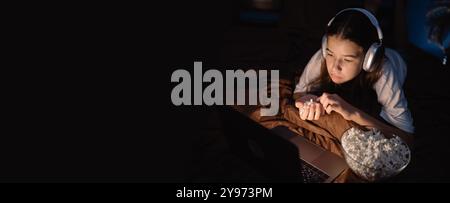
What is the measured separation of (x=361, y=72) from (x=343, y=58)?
0.55 ft

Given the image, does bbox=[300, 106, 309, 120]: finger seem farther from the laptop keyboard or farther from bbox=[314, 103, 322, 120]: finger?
the laptop keyboard

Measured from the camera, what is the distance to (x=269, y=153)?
96 cm

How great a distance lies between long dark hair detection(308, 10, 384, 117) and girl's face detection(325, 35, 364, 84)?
2 cm

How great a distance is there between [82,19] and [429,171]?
2199 millimetres

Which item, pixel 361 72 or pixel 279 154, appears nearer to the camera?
pixel 279 154

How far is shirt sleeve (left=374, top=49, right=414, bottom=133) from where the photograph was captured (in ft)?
4.00

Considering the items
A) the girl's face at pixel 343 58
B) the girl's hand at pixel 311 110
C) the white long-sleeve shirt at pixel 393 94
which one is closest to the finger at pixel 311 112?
the girl's hand at pixel 311 110

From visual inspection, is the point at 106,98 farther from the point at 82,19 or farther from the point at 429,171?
the point at 429,171

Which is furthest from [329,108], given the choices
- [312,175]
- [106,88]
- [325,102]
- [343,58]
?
[106,88]

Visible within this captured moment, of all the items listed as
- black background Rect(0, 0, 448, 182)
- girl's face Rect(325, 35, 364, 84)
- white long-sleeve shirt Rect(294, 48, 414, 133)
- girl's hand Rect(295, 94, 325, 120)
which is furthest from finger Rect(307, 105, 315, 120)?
black background Rect(0, 0, 448, 182)

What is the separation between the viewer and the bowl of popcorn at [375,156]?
0.92m

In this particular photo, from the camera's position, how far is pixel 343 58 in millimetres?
1174

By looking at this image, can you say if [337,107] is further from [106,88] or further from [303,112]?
[106,88]
